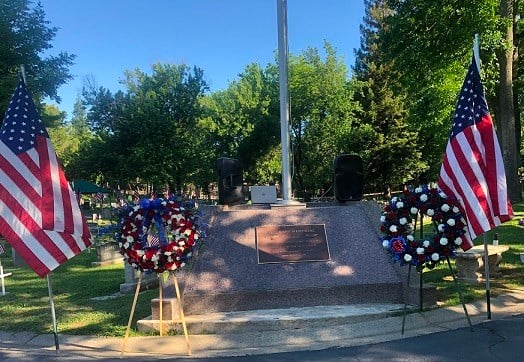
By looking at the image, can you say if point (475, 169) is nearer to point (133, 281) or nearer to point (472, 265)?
point (472, 265)

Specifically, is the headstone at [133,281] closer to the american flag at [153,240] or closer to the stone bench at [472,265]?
the american flag at [153,240]

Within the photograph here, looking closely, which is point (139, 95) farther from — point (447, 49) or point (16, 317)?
point (16, 317)

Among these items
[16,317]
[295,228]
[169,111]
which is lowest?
[16,317]

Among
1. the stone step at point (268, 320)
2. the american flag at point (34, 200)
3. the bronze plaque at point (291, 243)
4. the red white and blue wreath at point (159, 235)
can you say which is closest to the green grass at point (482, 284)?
the stone step at point (268, 320)

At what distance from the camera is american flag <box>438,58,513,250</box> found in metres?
6.36

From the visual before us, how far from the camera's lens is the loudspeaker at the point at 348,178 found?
341 inches

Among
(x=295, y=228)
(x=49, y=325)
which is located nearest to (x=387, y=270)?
(x=295, y=228)

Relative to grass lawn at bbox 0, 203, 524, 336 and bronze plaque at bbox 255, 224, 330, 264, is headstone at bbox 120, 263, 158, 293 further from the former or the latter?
bronze plaque at bbox 255, 224, 330, 264

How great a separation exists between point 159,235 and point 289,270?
228cm

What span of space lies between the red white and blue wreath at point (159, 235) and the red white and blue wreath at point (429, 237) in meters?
2.42

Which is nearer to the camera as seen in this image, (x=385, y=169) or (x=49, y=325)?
(x=49, y=325)

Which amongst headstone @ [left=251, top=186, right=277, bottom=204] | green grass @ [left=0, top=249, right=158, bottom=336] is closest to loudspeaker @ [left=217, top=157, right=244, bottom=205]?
headstone @ [left=251, top=186, right=277, bottom=204]

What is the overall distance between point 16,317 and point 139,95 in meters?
25.3

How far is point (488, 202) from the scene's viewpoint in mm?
6422
